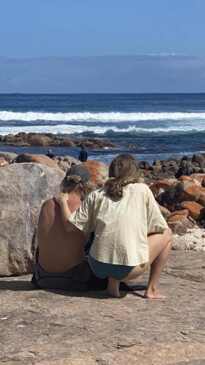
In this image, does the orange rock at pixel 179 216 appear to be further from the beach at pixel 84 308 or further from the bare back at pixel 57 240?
the bare back at pixel 57 240

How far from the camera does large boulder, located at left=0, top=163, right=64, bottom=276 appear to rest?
7.26 metres

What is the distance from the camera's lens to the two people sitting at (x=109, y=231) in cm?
616

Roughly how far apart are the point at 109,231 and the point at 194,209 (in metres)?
6.76

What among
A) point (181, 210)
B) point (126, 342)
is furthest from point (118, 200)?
point (181, 210)

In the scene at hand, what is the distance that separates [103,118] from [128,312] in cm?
5235

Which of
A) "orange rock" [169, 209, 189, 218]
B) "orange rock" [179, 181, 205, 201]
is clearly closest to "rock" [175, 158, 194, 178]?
"orange rock" [179, 181, 205, 201]

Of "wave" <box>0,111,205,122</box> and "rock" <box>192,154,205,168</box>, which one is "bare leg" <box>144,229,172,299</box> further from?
"wave" <box>0,111,205,122</box>

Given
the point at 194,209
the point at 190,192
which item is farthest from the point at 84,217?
the point at 190,192

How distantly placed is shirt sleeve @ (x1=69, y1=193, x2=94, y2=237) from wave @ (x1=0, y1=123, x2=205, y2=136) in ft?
123

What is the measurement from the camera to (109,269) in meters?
6.21

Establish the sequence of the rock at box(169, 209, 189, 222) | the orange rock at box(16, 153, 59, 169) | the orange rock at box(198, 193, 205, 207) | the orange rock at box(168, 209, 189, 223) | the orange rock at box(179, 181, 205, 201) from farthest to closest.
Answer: the orange rock at box(16, 153, 59, 169) → the orange rock at box(179, 181, 205, 201) → the orange rock at box(198, 193, 205, 207) → the rock at box(169, 209, 189, 222) → the orange rock at box(168, 209, 189, 223)

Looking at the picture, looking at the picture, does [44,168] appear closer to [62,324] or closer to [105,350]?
[62,324]

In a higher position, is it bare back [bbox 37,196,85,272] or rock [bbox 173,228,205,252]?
bare back [bbox 37,196,85,272]

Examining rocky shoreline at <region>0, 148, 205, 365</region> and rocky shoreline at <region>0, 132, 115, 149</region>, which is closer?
rocky shoreline at <region>0, 148, 205, 365</region>
